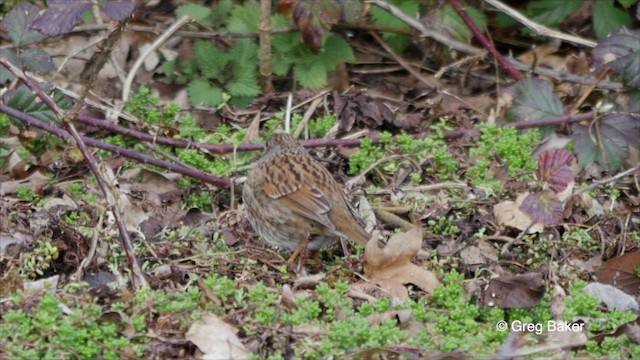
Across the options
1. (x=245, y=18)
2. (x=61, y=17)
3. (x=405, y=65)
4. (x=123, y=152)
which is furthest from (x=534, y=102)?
(x=61, y=17)

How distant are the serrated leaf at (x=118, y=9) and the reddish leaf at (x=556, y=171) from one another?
214cm

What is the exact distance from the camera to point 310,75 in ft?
23.9

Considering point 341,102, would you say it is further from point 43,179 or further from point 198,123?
point 43,179

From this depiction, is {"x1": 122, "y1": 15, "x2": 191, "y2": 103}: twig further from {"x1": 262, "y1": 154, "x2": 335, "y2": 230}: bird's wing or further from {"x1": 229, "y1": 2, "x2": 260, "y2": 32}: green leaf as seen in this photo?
{"x1": 262, "y1": 154, "x2": 335, "y2": 230}: bird's wing

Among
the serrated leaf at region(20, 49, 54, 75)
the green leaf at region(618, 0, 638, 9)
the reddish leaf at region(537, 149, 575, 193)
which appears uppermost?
the serrated leaf at region(20, 49, 54, 75)

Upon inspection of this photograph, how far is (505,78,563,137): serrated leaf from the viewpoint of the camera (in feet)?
22.3

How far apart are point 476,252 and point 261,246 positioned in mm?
1134

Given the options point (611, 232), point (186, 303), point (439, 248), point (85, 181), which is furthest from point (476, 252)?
point (85, 181)

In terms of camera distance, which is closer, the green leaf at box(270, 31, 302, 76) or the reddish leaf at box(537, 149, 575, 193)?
the reddish leaf at box(537, 149, 575, 193)

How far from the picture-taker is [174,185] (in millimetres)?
6488

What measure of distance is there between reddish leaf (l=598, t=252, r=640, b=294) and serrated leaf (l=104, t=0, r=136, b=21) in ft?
8.72

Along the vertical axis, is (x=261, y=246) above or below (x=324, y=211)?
below

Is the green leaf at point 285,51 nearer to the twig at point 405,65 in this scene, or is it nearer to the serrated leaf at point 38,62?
the twig at point 405,65

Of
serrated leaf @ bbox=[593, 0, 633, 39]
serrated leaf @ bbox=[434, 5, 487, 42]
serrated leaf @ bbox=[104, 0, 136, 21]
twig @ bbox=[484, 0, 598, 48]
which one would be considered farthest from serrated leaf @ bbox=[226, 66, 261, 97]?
serrated leaf @ bbox=[593, 0, 633, 39]
